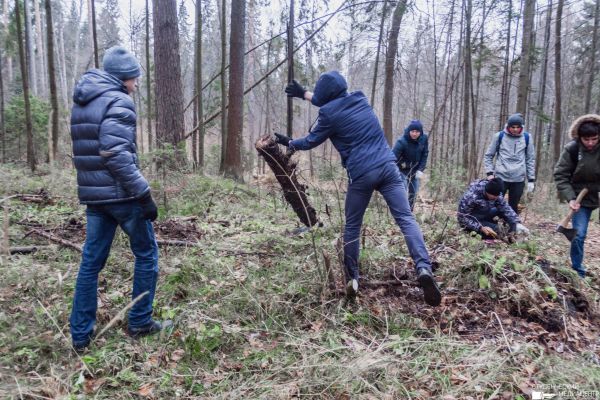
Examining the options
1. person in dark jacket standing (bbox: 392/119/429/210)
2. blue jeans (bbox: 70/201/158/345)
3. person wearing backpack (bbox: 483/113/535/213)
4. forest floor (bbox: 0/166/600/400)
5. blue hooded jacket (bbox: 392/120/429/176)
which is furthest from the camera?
blue hooded jacket (bbox: 392/120/429/176)

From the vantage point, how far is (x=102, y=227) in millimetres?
2850

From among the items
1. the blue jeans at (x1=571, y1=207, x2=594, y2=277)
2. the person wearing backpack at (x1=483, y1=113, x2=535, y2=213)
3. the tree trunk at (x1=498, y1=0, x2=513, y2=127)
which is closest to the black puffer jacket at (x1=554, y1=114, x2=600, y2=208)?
the blue jeans at (x1=571, y1=207, x2=594, y2=277)

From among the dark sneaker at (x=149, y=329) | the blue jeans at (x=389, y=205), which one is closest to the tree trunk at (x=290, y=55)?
the blue jeans at (x=389, y=205)

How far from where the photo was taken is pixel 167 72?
325 inches

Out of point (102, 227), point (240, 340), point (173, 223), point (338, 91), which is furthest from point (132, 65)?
point (173, 223)

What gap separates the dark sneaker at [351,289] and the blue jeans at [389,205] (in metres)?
0.22

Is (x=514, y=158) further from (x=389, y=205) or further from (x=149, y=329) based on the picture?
(x=149, y=329)

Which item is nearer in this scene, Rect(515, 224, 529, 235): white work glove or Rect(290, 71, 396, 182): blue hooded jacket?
Rect(290, 71, 396, 182): blue hooded jacket

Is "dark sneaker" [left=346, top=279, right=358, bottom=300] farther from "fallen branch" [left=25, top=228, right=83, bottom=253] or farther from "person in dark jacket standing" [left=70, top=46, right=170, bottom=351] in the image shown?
"fallen branch" [left=25, top=228, right=83, bottom=253]

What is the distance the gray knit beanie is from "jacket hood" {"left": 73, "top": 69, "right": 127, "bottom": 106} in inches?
1.8

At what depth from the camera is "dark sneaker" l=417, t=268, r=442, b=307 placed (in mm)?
3098

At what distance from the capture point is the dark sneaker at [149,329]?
118 inches

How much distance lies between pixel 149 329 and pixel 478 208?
432 centimetres

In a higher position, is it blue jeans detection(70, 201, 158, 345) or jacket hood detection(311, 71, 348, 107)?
jacket hood detection(311, 71, 348, 107)
